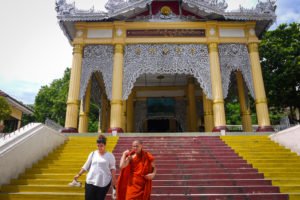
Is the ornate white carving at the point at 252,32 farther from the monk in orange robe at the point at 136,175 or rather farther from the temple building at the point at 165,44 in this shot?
the monk in orange robe at the point at 136,175

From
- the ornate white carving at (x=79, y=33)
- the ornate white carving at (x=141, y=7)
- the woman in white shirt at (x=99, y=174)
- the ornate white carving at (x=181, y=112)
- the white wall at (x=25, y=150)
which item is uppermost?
the ornate white carving at (x=141, y=7)

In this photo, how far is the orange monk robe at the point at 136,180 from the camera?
3152mm

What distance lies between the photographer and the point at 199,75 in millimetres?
11422

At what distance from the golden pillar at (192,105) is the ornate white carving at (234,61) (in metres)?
4.14

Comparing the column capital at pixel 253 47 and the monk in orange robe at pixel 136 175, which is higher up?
the column capital at pixel 253 47

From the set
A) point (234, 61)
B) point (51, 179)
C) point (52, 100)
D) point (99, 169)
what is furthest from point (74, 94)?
point (52, 100)

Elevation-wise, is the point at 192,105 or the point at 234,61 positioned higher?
the point at 234,61

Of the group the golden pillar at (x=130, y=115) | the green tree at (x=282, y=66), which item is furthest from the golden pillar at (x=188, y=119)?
the green tree at (x=282, y=66)

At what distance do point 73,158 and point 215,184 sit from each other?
12.8 feet

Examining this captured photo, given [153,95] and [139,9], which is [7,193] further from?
Result: [153,95]

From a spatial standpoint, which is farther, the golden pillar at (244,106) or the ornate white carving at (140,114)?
the ornate white carving at (140,114)

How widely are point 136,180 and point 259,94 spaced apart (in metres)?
9.46

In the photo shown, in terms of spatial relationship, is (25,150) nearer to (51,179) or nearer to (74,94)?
(51,179)

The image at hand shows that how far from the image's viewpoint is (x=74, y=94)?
11.0m
